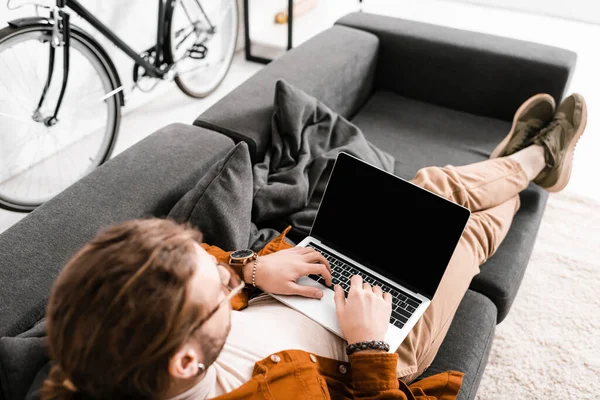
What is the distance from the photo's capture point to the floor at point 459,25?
2.55 metres

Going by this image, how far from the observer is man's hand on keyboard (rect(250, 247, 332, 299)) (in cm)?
106

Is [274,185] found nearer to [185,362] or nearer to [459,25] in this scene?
[185,362]

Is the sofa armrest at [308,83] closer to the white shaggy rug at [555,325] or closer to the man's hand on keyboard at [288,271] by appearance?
the man's hand on keyboard at [288,271]

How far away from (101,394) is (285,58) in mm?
1533

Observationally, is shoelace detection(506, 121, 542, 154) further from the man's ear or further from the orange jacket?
the man's ear

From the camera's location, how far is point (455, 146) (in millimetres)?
1925

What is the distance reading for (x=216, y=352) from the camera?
71cm

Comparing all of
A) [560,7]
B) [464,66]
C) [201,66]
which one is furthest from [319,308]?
[560,7]

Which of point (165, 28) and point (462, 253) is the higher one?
point (165, 28)

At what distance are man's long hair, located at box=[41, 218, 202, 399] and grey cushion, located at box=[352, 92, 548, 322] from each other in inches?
42.1

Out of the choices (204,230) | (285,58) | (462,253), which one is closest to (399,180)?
(462,253)

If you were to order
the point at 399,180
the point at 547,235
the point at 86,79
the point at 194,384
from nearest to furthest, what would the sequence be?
the point at 194,384 → the point at 399,180 → the point at 547,235 → the point at 86,79

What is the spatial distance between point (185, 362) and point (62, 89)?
64.7 inches

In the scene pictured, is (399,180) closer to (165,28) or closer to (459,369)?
(459,369)
